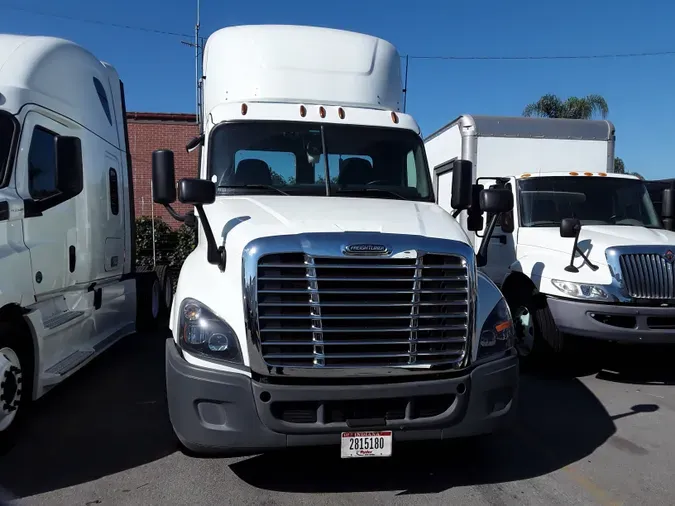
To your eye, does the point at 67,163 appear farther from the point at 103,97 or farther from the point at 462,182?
the point at 462,182

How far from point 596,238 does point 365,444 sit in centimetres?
444

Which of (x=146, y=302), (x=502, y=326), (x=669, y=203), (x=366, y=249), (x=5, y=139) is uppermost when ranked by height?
(x=5, y=139)

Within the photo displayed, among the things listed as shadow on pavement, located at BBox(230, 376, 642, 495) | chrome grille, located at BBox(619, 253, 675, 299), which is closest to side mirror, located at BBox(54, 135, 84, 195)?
shadow on pavement, located at BBox(230, 376, 642, 495)

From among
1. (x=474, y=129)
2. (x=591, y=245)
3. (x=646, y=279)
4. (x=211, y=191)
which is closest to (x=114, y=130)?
(x=211, y=191)

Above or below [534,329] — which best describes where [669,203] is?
above

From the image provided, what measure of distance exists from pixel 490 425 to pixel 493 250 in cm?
478

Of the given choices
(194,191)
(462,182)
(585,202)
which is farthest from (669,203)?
(194,191)

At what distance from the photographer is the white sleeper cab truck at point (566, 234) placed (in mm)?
6312

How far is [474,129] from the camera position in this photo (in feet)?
29.1

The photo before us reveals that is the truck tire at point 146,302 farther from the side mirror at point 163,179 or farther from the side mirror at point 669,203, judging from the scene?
the side mirror at point 669,203

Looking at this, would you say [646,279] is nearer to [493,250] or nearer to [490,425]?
[493,250]

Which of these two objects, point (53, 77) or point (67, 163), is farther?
point (53, 77)

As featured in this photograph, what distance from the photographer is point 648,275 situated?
250 inches

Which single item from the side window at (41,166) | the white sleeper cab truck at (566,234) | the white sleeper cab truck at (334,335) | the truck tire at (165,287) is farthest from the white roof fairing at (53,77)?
the white sleeper cab truck at (566,234)
